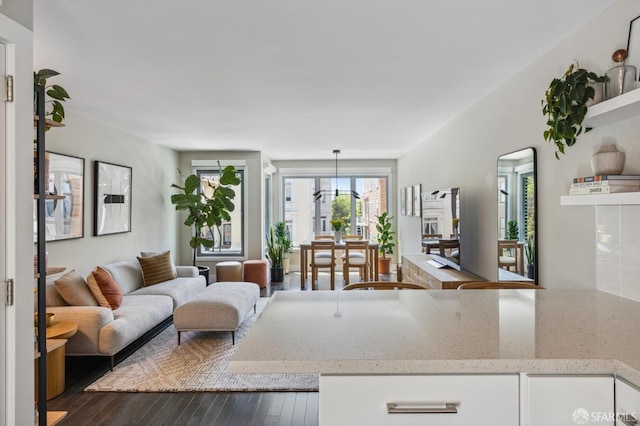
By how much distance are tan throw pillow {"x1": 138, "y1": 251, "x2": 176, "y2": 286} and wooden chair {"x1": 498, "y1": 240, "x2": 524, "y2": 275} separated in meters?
3.95

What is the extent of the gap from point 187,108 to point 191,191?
249cm

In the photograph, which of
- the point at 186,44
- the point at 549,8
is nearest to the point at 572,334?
the point at 549,8

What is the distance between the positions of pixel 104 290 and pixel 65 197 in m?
0.94

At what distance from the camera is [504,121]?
10.6ft

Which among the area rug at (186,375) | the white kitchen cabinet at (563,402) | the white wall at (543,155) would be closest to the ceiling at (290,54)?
the white wall at (543,155)

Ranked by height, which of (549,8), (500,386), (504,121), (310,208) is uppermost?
(549,8)

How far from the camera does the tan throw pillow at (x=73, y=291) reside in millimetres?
3367

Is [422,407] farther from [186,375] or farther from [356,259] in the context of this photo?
[356,259]

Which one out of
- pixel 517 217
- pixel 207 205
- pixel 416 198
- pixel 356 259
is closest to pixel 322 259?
pixel 356 259

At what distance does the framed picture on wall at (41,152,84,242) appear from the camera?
12.5 feet

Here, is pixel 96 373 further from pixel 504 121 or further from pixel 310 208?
pixel 310 208

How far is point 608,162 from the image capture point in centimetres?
191

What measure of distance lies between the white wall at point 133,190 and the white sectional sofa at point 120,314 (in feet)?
1.01

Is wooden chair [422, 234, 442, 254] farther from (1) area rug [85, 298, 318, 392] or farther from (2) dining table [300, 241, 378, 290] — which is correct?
(1) area rug [85, 298, 318, 392]
